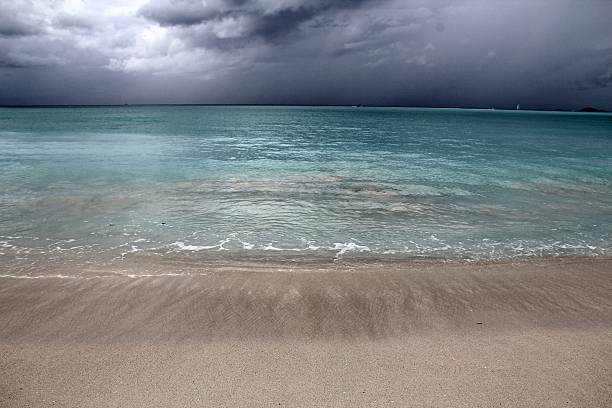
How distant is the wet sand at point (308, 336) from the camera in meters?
5.60

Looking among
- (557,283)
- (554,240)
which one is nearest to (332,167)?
(554,240)

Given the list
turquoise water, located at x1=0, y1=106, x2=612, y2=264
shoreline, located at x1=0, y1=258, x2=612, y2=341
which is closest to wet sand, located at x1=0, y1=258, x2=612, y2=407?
shoreline, located at x1=0, y1=258, x2=612, y2=341

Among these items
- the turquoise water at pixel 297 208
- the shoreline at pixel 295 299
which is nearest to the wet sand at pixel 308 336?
the shoreline at pixel 295 299

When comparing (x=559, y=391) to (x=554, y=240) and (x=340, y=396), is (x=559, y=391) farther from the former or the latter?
(x=554, y=240)

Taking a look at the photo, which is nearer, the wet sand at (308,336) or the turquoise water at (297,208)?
the wet sand at (308,336)

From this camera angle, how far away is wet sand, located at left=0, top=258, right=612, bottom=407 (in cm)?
560

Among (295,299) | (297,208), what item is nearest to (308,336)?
(295,299)

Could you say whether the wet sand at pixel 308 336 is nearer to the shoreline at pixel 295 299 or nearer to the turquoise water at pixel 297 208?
the shoreline at pixel 295 299

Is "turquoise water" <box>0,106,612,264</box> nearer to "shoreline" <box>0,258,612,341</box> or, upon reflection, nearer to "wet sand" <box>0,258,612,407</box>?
"shoreline" <box>0,258,612,341</box>

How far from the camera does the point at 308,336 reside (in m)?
7.13

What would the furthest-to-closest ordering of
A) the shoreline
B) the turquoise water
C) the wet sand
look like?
the turquoise water
the shoreline
the wet sand

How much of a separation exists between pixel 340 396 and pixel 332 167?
23.8m

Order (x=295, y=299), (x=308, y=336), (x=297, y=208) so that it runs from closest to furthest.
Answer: (x=308, y=336) → (x=295, y=299) → (x=297, y=208)

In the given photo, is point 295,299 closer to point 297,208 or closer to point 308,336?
point 308,336
